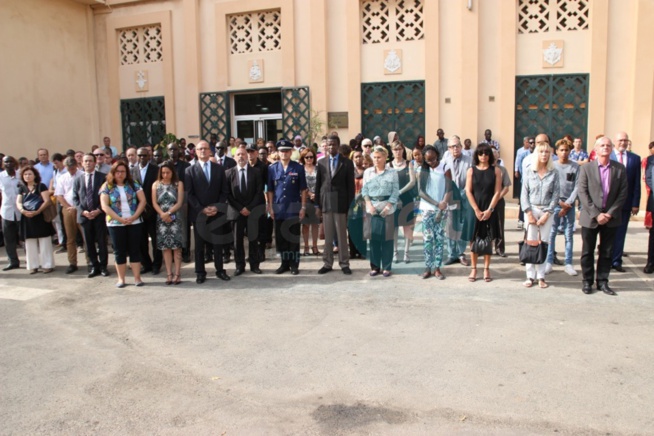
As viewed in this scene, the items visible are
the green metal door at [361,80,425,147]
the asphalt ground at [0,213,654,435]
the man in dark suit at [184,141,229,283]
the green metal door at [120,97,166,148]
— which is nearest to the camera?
the asphalt ground at [0,213,654,435]

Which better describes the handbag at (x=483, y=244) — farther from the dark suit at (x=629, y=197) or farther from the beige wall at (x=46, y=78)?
the beige wall at (x=46, y=78)

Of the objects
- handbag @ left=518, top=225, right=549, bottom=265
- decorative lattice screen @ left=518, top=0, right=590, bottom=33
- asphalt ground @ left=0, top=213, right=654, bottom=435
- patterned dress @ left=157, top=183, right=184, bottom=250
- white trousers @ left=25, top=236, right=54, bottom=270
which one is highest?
decorative lattice screen @ left=518, top=0, right=590, bottom=33

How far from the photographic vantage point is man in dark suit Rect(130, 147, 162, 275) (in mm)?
8750

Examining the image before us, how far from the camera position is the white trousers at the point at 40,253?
9.31 metres

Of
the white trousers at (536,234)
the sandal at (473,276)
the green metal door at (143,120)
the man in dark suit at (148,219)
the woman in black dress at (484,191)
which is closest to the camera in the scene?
the white trousers at (536,234)

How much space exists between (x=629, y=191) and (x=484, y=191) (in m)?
2.28

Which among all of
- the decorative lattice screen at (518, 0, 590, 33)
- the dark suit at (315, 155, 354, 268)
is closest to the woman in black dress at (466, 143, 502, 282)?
the dark suit at (315, 155, 354, 268)

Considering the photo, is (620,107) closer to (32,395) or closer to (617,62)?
(617,62)

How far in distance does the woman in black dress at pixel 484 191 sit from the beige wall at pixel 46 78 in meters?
14.3

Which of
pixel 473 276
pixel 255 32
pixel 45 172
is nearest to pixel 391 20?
pixel 255 32

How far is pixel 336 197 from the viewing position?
8430mm

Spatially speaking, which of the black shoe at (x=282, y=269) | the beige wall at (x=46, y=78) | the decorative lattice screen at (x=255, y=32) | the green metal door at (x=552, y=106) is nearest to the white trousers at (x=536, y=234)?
the black shoe at (x=282, y=269)

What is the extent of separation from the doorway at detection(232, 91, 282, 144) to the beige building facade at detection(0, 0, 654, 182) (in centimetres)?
4

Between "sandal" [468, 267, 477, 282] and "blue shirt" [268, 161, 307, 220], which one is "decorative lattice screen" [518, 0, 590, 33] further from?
"sandal" [468, 267, 477, 282]
